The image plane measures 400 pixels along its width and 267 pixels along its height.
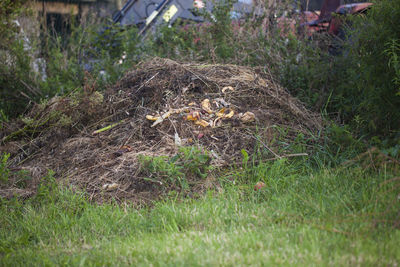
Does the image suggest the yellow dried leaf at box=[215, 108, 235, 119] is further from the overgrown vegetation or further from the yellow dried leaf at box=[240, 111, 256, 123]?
the overgrown vegetation

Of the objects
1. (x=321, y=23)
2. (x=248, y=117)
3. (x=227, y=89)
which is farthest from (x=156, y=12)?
(x=248, y=117)

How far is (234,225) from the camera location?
329cm

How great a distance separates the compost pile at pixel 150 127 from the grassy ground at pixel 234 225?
0.35m

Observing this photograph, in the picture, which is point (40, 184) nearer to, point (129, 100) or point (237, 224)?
point (129, 100)

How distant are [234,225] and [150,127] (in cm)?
220

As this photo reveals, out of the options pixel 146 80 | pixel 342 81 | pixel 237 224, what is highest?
pixel 146 80

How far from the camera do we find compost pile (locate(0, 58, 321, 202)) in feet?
14.6

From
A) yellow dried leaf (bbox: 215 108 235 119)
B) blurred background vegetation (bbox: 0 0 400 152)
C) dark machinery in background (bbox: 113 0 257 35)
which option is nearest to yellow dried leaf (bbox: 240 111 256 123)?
yellow dried leaf (bbox: 215 108 235 119)

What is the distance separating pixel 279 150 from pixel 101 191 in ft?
6.78

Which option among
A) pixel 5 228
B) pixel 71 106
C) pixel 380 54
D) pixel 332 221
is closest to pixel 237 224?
pixel 332 221

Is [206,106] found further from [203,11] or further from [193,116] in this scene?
[203,11]

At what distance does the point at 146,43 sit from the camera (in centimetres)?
776

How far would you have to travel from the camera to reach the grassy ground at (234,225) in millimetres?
2707

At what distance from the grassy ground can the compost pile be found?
1.15 feet
